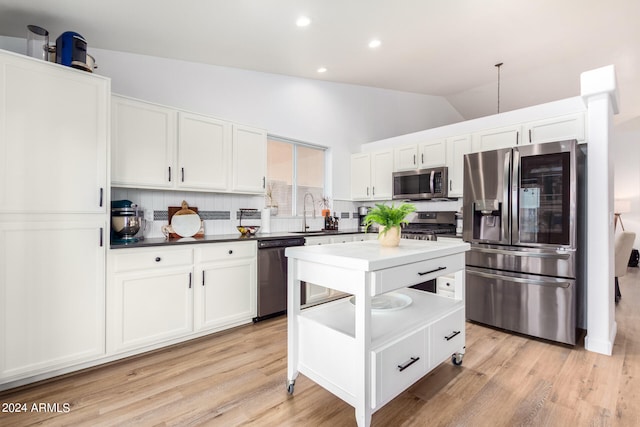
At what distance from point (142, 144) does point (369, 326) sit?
2468 mm

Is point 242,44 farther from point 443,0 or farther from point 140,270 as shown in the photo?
point 140,270

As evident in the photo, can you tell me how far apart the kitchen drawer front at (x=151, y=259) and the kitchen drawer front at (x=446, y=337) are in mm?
2047

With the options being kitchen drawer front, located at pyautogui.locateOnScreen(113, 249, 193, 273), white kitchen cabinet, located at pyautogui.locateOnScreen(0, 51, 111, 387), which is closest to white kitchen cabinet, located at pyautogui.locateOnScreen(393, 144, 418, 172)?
kitchen drawer front, located at pyautogui.locateOnScreen(113, 249, 193, 273)

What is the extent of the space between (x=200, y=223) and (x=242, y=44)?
6.14 ft

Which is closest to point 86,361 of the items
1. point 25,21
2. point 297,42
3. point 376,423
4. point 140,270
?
point 140,270

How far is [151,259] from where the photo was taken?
245 centimetres

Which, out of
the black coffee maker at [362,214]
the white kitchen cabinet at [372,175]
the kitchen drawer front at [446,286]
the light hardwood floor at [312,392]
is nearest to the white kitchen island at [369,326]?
the light hardwood floor at [312,392]

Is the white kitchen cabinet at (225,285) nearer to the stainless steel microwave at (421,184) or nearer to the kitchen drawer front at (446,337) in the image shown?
the kitchen drawer front at (446,337)

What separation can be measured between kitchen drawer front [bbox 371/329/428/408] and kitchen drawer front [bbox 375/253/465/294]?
1.03ft

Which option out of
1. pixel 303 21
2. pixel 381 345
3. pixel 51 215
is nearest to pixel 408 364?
pixel 381 345

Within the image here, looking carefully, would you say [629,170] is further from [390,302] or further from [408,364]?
[408,364]

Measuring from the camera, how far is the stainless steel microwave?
154 inches

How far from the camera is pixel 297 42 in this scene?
3.11m

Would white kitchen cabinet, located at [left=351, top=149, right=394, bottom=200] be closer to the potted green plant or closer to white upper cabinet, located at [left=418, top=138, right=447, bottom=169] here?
white upper cabinet, located at [left=418, top=138, right=447, bottom=169]
